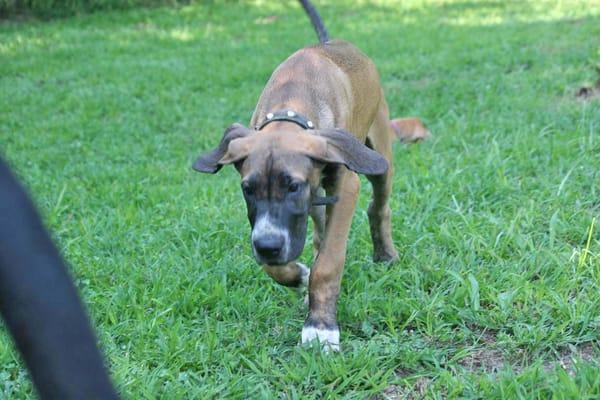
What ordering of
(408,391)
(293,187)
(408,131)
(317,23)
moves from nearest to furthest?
(408,391), (293,187), (317,23), (408,131)

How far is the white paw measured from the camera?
354 centimetres

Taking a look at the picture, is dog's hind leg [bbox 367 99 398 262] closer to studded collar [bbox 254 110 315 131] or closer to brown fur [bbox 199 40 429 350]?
brown fur [bbox 199 40 429 350]

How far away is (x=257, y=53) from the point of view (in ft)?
38.5

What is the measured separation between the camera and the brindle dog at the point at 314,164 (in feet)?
11.1

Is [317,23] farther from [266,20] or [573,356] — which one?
[266,20]

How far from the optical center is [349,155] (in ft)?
11.9

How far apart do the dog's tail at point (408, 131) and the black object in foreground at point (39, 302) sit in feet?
20.9

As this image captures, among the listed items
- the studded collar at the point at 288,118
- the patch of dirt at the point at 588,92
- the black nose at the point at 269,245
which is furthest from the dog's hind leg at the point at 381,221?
the patch of dirt at the point at 588,92

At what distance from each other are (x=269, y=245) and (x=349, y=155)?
671mm

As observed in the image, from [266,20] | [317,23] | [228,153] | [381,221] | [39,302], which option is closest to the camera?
[39,302]

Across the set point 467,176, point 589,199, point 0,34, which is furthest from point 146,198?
point 0,34

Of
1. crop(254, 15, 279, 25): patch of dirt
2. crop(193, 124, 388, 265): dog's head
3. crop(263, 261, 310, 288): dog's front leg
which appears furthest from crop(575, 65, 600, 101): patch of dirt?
crop(254, 15, 279, 25): patch of dirt

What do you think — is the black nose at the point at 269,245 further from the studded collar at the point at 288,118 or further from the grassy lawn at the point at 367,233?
the studded collar at the point at 288,118

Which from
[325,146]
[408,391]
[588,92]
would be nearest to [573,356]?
[408,391]
